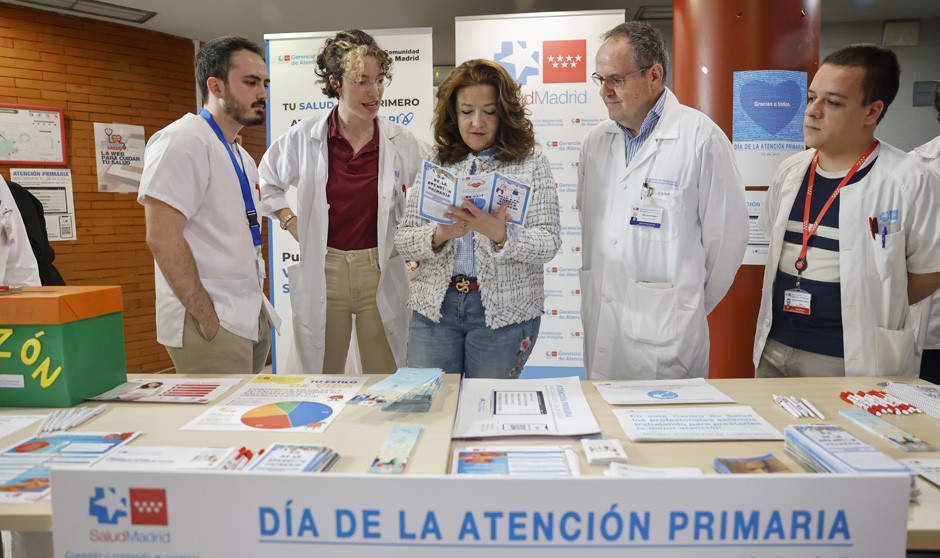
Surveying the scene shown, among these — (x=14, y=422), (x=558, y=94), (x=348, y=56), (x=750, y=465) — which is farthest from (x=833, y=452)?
(x=558, y=94)

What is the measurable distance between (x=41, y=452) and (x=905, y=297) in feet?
8.53

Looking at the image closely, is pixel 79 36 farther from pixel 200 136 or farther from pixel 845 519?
pixel 845 519

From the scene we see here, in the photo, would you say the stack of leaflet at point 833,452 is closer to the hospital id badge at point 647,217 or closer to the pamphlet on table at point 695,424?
the pamphlet on table at point 695,424

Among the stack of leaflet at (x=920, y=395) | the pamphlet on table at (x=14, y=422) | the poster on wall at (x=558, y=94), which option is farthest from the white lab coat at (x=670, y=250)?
the poster on wall at (x=558, y=94)

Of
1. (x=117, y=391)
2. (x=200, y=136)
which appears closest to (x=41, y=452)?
(x=117, y=391)

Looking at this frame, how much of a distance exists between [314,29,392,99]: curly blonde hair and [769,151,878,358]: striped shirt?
6.10ft

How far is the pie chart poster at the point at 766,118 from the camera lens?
354 cm

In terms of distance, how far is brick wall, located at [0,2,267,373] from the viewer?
6.05m

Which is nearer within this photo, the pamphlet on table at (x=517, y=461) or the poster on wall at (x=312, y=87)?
the pamphlet on table at (x=517, y=461)

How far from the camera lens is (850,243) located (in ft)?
6.98

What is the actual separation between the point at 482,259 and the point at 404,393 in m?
0.73

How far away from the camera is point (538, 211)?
2.25 meters

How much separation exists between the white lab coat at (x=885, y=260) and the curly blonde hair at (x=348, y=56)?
1968 millimetres

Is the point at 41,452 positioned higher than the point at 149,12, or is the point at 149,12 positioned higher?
the point at 149,12
